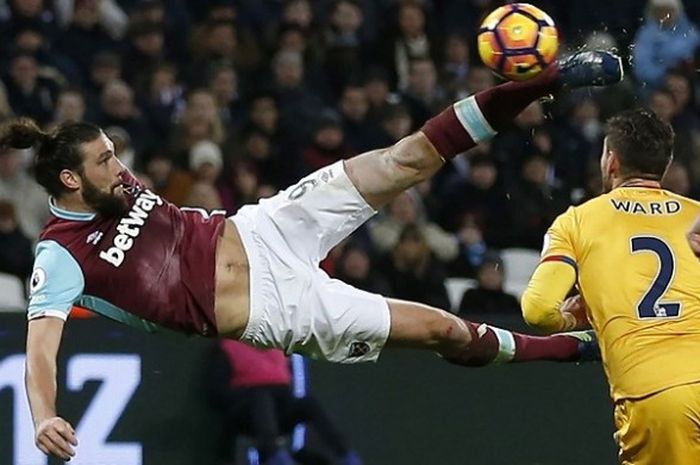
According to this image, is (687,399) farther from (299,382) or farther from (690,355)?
(299,382)

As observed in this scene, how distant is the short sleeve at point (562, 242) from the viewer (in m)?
6.52

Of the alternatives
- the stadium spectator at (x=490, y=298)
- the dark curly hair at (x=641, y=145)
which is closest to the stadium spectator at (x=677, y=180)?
the stadium spectator at (x=490, y=298)

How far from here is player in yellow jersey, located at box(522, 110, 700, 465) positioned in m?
6.42

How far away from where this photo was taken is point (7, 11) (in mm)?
12375

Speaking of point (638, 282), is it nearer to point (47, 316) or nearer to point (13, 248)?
point (47, 316)

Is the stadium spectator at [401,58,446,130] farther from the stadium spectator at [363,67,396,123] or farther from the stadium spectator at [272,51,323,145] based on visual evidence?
the stadium spectator at [272,51,323,145]

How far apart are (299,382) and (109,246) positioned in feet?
9.08

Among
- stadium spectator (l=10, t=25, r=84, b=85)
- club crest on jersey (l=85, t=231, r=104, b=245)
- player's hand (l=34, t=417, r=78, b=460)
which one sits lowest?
player's hand (l=34, t=417, r=78, b=460)

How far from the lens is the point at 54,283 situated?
7.02 meters

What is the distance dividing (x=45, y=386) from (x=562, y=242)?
1983 mm

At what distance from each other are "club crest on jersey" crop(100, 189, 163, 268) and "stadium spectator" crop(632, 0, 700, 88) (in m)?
5.76

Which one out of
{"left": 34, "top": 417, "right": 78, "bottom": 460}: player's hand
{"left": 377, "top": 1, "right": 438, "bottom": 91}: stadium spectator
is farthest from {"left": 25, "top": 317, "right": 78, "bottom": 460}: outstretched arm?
{"left": 377, "top": 1, "right": 438, "bottom": 91}: stadium spectator

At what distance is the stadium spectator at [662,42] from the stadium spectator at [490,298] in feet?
7.86

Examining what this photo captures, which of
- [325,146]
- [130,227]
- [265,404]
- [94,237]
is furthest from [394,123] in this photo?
[94,237]
